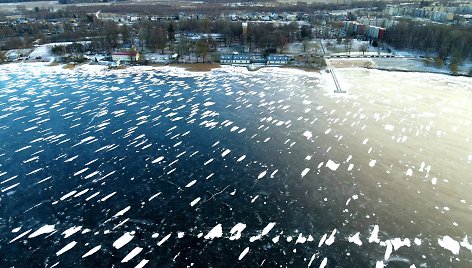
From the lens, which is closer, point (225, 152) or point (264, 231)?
point (264, 231)

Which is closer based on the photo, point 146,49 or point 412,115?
point 412,115

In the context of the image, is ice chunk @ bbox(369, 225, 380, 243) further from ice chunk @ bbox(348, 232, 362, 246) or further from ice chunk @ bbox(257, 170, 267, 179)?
ice chunk @ bbox(257, 170, 267, 179)

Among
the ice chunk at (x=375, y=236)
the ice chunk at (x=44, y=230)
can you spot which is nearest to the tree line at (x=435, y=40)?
the ice chunk at (x=375, y=236)

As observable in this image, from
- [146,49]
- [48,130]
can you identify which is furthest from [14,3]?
[48,130]

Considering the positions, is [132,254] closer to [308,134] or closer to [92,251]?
[92,251]

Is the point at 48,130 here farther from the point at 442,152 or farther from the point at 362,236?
the point at 442,152

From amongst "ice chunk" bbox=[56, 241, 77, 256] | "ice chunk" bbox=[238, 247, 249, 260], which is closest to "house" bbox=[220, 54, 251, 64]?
"ice chunk" bbox=[238, 247, 249, 260]

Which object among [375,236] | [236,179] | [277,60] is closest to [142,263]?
[236,179]

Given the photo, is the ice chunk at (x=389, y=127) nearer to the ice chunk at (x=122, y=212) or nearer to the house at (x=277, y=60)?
the ice chunk at (x=122, y=212)
